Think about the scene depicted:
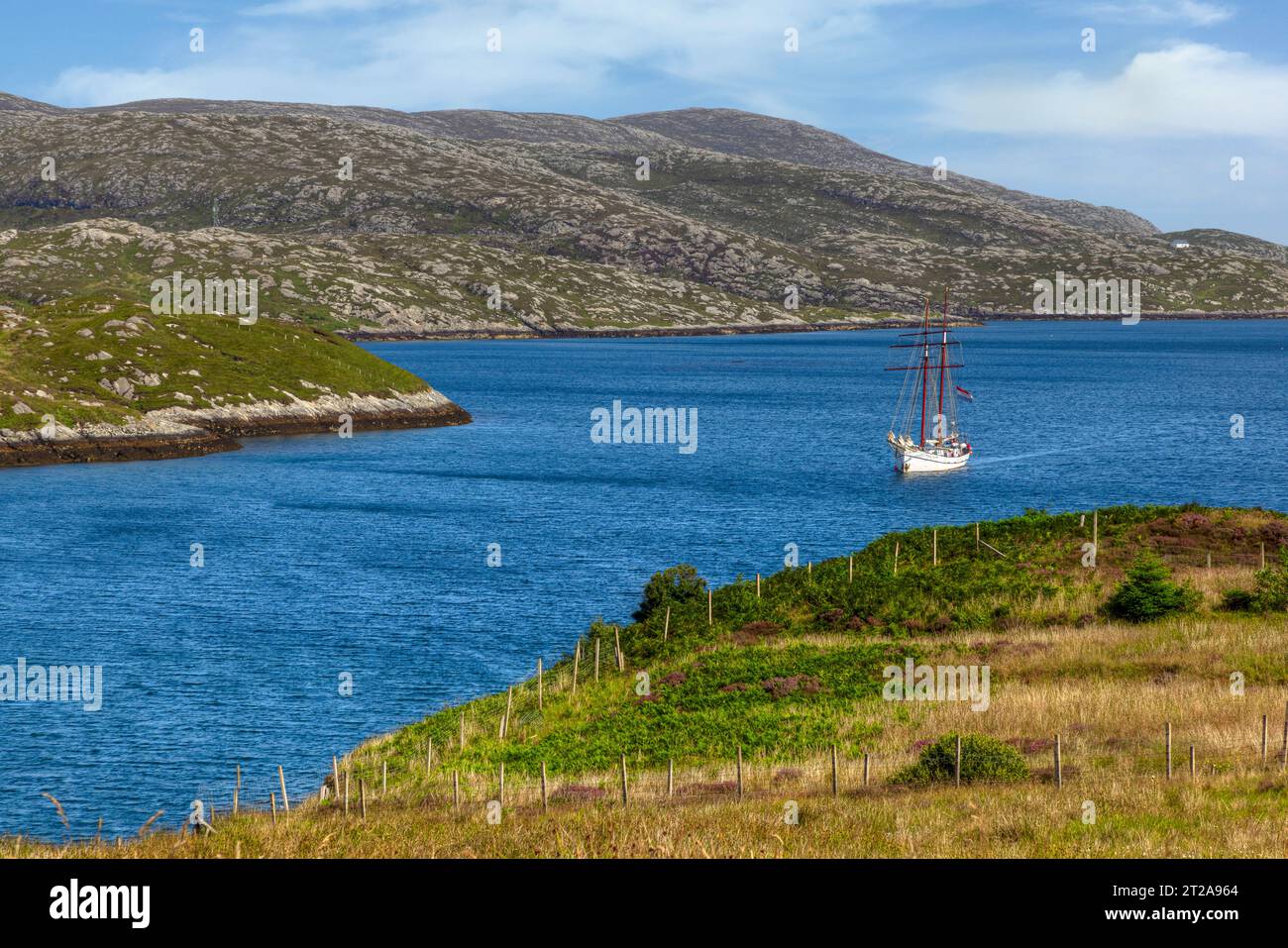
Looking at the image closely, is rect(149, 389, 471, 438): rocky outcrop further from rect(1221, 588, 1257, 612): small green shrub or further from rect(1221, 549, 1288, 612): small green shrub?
rect(1221, 549, 1288, 612): small green shrub

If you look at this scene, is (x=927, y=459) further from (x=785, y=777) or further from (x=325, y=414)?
(x=785, y=777)

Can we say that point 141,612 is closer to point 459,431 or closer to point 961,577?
point 961,577

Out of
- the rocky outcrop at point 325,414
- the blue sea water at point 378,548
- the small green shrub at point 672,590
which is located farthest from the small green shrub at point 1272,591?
the rocky outcrop at point 325,414

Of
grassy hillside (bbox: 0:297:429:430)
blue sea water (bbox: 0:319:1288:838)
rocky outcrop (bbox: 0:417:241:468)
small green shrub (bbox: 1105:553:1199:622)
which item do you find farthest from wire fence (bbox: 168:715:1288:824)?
grassy hillside (bbox: 0:297:429:430)

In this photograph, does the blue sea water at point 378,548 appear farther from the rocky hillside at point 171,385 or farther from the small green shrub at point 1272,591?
the small green shrub at point 1272,591

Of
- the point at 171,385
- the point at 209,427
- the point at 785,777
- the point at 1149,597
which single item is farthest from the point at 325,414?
the point at 785,777
